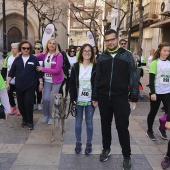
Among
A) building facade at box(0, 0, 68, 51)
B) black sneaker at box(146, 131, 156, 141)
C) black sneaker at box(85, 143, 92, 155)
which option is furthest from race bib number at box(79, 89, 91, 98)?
building facade at box(0, 0, 68, 51)

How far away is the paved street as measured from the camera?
13.1ft

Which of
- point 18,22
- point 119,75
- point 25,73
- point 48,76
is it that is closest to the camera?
point 119,75

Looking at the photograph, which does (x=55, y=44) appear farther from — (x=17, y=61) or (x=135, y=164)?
(x=135, y=164)

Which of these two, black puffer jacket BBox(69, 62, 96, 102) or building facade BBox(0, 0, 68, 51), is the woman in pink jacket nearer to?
black puffer jacket BBox(69, 62, 96, 102)

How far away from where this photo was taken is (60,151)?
455cm

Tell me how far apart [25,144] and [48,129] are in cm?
100

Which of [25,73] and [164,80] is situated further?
[25,73]

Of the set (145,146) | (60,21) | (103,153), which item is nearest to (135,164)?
(103,153)

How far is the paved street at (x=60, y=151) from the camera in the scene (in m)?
4.00

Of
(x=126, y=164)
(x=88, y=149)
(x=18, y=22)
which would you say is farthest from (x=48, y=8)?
(x=126, y=164)

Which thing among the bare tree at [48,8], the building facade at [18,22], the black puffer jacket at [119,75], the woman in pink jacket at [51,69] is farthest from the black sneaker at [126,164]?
the building facade at [18,22]

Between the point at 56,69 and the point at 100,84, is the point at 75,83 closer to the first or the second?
the point at 100,84

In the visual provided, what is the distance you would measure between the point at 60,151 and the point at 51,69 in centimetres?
200

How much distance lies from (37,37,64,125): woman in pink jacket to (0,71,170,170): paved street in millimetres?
788
